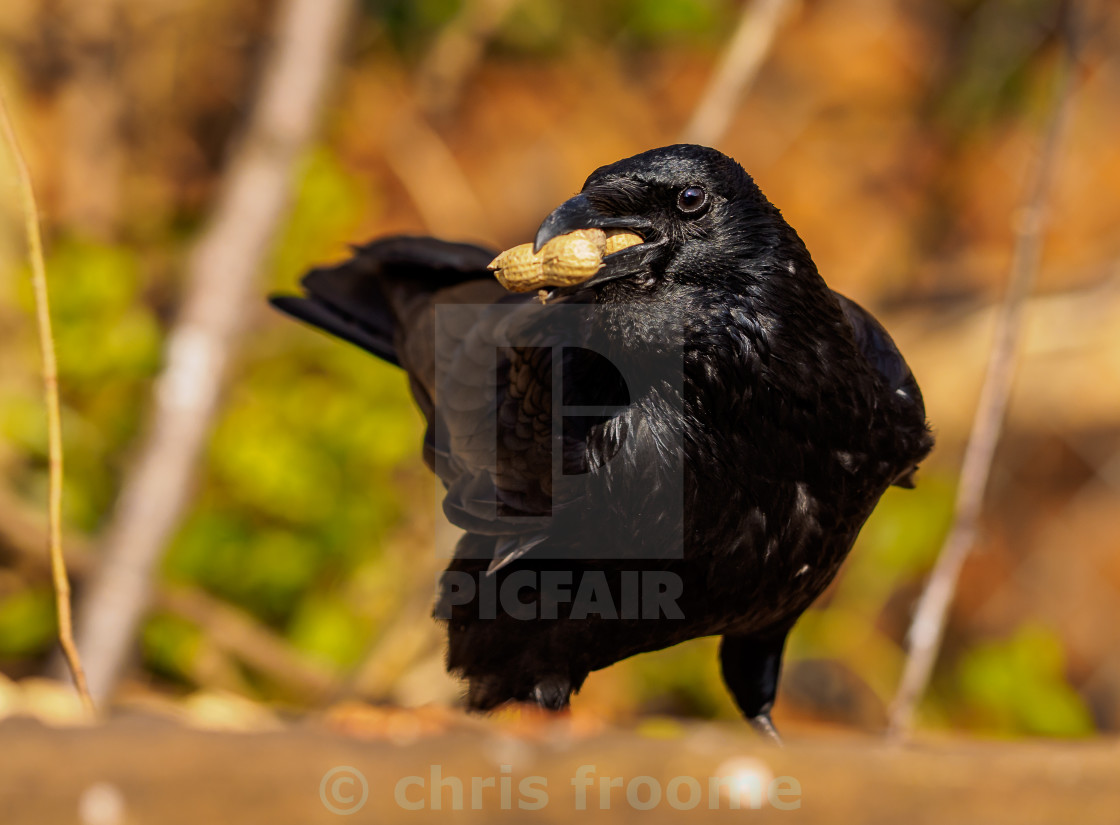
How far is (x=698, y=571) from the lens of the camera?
1.85 metres

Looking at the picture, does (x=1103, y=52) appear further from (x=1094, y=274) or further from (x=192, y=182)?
(x=192, y=182)

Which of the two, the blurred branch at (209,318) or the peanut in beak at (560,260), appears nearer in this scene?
the peanut in beak at (560,260)

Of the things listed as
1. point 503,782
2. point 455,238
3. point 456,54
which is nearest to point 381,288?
point 503,782

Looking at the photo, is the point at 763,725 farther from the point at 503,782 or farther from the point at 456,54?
the point at 456,54

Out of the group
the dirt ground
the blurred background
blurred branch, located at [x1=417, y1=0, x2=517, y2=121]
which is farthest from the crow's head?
blurred branch, located at [x1=417, y1=0, x2=517, y2=121]

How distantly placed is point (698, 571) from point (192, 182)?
5.08 m

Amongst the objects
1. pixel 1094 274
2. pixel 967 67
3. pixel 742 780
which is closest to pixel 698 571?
pixel 742 780

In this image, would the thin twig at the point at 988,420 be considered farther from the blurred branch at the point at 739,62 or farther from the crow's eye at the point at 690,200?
the crow's eye at the point at 690,200

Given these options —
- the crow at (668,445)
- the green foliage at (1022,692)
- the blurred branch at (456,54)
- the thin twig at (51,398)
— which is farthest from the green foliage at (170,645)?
the blurred branch at (456,54)

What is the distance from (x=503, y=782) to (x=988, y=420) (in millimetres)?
1600

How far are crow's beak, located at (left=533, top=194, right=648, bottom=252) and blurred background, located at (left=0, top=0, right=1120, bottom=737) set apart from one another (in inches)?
63.4

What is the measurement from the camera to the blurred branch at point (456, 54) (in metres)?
6.05

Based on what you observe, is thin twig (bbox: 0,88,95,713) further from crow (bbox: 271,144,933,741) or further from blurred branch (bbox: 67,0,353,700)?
blurred branch (bbox: 67,0,353,700)

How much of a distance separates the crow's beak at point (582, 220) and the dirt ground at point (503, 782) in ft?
2.27
